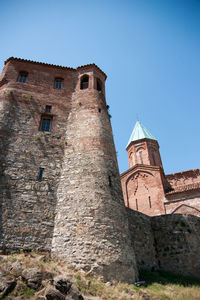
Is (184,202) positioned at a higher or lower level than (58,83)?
lower

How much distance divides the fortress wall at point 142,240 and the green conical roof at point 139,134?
15521 mm

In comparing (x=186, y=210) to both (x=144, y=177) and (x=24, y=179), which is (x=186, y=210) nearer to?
(x=144, y=177)

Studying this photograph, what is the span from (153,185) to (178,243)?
9292mm

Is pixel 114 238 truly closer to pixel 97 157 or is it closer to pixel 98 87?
pixel 97 157

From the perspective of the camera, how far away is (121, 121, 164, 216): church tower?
22.0 metres

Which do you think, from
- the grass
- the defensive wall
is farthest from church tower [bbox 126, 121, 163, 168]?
the grass

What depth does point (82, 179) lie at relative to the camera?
11.0m

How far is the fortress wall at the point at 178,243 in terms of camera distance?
517 inches

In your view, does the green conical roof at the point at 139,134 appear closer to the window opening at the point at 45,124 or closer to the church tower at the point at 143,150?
the church tower at the point at 143,150

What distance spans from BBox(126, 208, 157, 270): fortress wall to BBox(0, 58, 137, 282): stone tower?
7.76 feet

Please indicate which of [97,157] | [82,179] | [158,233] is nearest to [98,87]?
[97,157]

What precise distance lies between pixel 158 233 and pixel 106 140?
6.81m

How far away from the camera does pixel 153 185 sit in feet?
75.0

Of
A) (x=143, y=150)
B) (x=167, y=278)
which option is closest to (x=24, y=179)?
(x=167, y=278)
